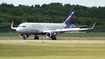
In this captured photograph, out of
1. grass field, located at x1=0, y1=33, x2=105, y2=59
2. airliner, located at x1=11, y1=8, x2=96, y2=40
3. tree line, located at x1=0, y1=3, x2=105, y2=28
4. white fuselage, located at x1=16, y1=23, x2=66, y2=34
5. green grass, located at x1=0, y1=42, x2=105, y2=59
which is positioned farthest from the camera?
tree line, located at x1=0, y1=3, x2=105, y2=28

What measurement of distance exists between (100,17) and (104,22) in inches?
400

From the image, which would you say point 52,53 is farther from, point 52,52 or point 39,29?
point 39,29

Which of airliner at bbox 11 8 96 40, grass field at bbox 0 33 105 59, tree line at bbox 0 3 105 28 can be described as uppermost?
grass field at bbox 0 33 105 59

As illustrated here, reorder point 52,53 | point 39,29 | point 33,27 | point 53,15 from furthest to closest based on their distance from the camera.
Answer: point 53,15, point 39,29, point 33,27, point 52,53

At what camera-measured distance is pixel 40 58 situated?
110 ft

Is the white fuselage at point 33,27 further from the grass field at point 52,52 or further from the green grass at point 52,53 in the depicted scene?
the green grass at point 52,53

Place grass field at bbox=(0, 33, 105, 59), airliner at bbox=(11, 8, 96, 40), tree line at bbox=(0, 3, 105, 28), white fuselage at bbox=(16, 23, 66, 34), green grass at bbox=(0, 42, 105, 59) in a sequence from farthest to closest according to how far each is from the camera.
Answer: tree line at bbox=(0, 3, 105, 28) < airliner at bbox=(11, 8, 96, 40) < white fuselage at bbox=(16, 23, 66, 34) < grass field at bbox=(0, 33, 105, 59) < green grass at bbox=(0, 42, 105, 59)

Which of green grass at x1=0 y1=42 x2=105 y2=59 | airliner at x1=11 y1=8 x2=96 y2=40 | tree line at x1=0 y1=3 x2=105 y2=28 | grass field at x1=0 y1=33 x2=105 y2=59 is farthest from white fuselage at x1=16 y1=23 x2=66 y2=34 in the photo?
tree line at x1=0 y1=3 x2=105 y2=28

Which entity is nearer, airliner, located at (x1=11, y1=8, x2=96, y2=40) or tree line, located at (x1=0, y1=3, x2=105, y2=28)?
airliner, located at (x1=11, y1=8, x2=96, y2=40)

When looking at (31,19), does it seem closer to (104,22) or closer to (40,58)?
(104,22)

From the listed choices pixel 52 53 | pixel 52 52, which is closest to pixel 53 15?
pixel 52 52

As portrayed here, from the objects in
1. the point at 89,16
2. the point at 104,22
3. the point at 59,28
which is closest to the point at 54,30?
the point at 59,28

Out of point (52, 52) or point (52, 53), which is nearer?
point (52, 53)

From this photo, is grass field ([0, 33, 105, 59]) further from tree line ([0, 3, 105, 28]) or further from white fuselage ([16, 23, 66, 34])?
tree line ([0, 3, 105, 28])
